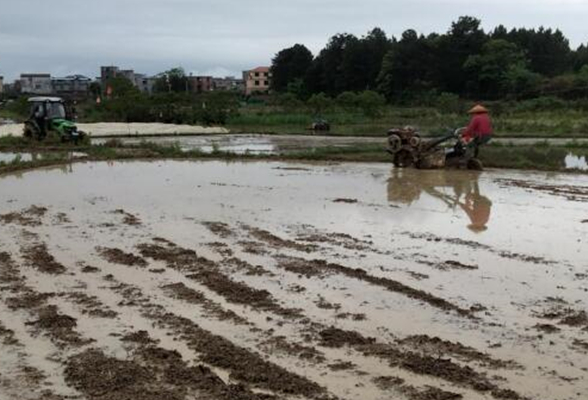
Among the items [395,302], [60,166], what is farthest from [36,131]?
[395,302]

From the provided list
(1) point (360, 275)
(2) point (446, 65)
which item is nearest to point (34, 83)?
(2) point (446, 65)

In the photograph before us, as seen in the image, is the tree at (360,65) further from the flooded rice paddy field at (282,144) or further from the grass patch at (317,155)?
the grass patch at (317,155)

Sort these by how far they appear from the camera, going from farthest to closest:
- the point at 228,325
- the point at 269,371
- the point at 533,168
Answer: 1. the point at 533,168
2. the point at 228,325
3. the point at 269,371

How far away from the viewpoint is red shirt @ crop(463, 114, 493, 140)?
16000 millimetres

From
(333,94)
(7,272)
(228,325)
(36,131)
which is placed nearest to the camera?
(228,325)

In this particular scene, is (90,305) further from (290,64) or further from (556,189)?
(290,64)

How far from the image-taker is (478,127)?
16.1m

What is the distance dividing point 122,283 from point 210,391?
272 cm

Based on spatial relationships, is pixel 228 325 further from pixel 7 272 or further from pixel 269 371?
pixel 7 272

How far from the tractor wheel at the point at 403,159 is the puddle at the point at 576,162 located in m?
3.94

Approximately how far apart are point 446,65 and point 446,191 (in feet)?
214

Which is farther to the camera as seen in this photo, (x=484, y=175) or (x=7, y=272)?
(x=484, y=175)

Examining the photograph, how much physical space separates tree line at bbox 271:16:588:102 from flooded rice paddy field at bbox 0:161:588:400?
171 feet

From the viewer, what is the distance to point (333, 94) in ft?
271
